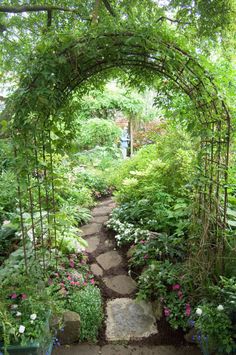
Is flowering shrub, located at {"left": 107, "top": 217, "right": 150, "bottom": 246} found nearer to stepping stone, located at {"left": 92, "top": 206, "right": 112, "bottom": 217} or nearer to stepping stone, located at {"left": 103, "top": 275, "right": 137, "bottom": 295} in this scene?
stepping stone, located at {"left": 103, "top": 275, "right": 137, "bottom": 295}

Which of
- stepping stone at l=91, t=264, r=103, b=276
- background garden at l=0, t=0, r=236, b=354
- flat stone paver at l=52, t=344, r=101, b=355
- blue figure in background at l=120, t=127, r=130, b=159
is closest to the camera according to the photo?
background garden at l=0, t=0, r=236, b=354

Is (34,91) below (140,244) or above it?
above

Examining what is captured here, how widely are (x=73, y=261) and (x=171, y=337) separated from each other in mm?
1184

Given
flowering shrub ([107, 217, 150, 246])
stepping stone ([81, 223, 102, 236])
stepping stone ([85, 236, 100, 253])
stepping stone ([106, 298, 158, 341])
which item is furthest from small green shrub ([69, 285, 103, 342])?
stepping stone ([81, 223, 102, 236])

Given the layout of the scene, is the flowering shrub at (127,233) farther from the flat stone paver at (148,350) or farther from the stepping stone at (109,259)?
the flat stone paver at (148,350)

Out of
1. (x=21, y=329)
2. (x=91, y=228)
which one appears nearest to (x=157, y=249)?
(x=21, y=329)

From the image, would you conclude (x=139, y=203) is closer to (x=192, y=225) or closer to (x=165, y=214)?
(x=165, y=214)

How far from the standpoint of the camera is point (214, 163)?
6.90ft

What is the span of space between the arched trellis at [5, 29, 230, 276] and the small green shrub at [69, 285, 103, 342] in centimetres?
66

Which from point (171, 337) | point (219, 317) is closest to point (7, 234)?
point (171, 337)

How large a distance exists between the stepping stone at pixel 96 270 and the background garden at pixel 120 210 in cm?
14

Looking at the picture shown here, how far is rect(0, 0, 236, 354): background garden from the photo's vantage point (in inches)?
67.2

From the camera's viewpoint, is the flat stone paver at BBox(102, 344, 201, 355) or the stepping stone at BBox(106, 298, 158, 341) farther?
the stepping stone at BBox(106, 298, 158, 341)

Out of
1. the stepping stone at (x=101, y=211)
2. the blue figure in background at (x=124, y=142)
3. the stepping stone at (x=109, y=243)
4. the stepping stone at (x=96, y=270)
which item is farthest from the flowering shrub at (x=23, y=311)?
the blue figure in background at (x=124, y=142)
